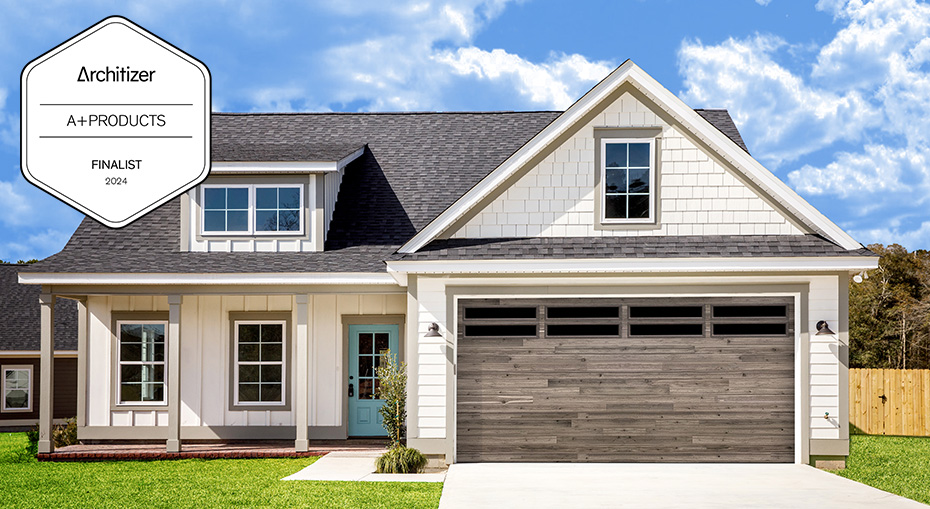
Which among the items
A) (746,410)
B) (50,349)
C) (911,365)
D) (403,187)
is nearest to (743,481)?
(746,410)

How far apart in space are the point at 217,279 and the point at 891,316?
34.0m

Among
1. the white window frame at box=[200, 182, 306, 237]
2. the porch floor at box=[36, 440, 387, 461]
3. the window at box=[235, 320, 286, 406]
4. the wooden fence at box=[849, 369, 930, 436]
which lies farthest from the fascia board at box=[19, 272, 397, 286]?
the wooden fence at box=[849, 369, 930, 436]

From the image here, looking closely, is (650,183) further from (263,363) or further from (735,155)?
(263,363)

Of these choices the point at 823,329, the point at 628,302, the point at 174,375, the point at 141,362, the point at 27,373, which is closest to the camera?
the point at 823,329

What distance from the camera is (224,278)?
14.0 metres

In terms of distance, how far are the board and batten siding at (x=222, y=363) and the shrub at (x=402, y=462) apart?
11.5 ft

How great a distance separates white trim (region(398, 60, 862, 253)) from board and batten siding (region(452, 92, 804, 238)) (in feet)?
0.71

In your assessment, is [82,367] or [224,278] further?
[82,367]

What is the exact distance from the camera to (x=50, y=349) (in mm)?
14422

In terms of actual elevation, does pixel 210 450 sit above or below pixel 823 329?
below

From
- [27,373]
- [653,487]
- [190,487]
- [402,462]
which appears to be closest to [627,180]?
[653,487]

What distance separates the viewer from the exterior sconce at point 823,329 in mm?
12070

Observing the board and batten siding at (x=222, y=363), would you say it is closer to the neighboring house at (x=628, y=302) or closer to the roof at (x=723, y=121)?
the neighboring house at (x=628, y=302)

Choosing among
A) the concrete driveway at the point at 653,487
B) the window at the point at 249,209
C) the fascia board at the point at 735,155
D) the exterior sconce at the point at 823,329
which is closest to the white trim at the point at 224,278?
the window at the point at 249,209
